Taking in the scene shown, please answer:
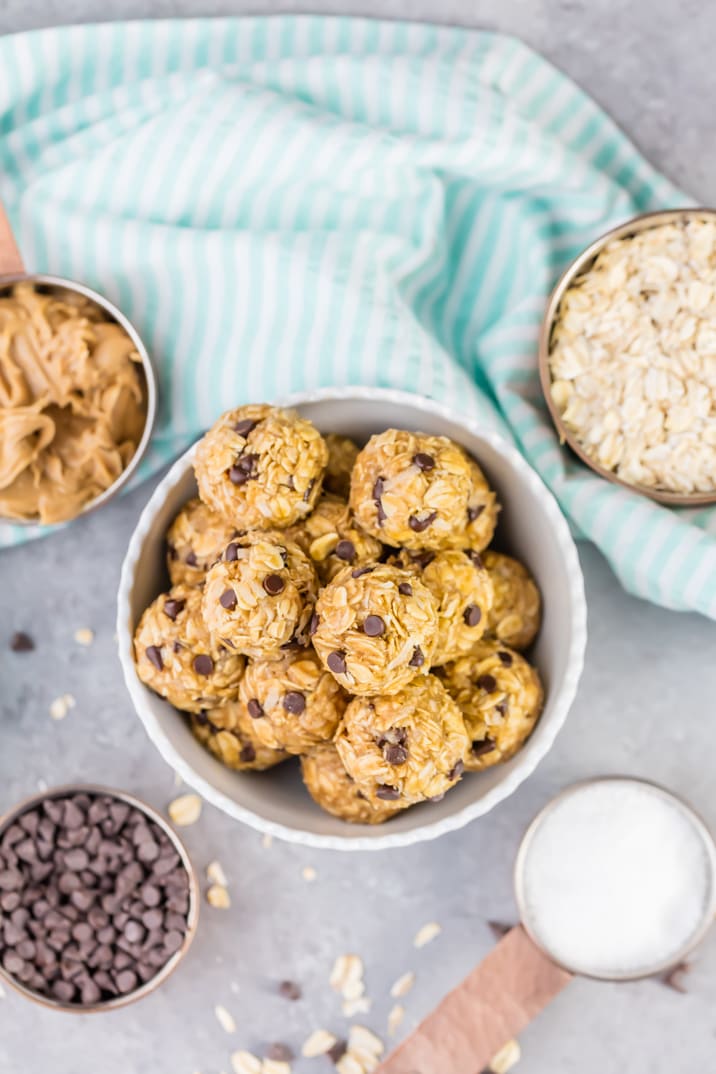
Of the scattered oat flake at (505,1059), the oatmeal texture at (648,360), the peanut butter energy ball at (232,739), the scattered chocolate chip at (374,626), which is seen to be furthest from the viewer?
the scattered oat flake at (505,1059)

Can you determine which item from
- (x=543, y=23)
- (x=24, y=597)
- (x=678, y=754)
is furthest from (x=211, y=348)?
(x=678, y=754)

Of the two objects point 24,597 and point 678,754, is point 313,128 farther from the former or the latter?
point 678,754

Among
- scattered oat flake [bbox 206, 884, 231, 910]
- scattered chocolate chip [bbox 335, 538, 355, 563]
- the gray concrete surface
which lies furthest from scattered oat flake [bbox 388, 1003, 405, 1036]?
scattered chocolate chip [bbox 335, 538, 355, 563]

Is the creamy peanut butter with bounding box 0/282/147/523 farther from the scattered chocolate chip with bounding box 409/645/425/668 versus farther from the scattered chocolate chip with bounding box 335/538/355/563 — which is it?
the scattered chocolate chip with bounding box 409/645/425/668

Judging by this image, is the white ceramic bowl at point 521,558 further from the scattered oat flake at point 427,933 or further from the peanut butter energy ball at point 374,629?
the scattered oat flake at point 427,933

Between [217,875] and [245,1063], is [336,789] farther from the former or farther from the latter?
[245,1063]

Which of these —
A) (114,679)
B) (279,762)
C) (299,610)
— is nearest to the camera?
(299,610)

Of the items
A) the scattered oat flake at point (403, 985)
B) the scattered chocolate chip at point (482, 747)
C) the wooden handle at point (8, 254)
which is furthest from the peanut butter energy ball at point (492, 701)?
the wooden handle at point (8, 254)
